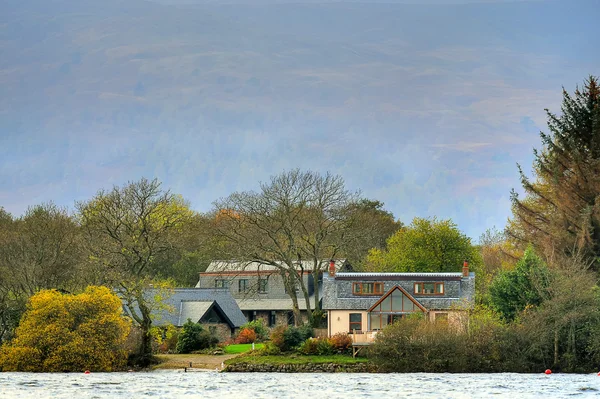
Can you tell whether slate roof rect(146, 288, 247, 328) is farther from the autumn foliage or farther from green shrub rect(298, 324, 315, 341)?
the autumn foliage

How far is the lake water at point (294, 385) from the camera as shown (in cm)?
4691

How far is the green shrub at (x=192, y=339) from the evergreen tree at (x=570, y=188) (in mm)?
25699

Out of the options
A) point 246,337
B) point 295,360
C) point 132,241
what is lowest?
point 295,360

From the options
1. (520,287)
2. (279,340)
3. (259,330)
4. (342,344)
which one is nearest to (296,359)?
(279,340)

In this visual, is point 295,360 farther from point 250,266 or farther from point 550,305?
point 250,266

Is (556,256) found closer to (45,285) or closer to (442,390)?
(442,390)

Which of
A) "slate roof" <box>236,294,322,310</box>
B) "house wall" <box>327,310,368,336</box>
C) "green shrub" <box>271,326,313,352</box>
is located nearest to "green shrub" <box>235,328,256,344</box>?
"house wall" <box>327,310,368,336</box>

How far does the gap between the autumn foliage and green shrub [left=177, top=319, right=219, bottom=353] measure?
30.7 feet

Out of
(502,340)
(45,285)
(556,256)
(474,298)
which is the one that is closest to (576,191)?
(556,256)

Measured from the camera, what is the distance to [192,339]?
73688 mm

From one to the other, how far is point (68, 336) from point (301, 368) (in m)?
15.1

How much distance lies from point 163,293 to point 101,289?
4.93 metres

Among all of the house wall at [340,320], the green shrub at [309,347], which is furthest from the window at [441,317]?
the green shrub at [309,347]

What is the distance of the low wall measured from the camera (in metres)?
63.3
